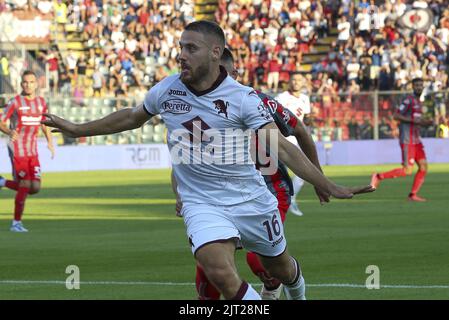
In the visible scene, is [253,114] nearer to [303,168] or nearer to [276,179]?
[303,168]

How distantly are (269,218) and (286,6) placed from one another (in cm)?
4301

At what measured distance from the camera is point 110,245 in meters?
16.4

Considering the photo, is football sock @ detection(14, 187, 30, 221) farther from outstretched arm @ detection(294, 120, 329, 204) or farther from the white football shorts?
the white football shorts

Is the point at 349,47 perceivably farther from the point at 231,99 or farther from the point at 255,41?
the point at 231,99

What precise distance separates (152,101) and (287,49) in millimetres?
40803

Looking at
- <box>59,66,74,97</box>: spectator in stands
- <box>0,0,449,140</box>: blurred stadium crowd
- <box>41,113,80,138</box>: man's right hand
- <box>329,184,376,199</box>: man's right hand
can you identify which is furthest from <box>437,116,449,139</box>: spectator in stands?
<box>329,184,376,199</box>: man's right hand

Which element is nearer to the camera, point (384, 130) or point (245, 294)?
point (245, 294)

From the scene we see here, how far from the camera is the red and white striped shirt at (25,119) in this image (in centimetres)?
1958

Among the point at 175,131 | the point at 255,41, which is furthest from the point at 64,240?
the point at 255,41

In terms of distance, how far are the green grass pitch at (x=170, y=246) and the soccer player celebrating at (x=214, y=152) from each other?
7.52ft

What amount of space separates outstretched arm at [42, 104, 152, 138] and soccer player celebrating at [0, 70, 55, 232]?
9979 millimetres

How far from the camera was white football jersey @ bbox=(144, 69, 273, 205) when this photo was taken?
28.2ft

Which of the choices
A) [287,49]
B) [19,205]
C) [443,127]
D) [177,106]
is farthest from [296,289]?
[287,49]

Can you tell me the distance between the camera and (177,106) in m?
8.70
